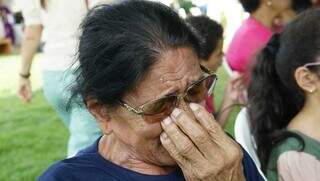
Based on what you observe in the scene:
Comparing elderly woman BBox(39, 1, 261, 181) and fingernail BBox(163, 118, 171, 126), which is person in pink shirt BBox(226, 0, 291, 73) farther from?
fingernail BBox(163, 118, 171, 126)

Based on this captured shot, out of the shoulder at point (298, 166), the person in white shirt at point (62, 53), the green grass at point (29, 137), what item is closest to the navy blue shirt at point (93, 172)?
the shoulder at point (298, 166)

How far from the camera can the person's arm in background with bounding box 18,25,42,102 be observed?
11.4 feet

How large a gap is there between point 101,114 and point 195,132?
1.06ft

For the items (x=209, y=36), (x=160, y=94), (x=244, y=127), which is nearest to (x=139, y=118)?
A: (x=160, y=94)

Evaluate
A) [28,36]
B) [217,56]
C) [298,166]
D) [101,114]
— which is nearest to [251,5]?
[217,56]

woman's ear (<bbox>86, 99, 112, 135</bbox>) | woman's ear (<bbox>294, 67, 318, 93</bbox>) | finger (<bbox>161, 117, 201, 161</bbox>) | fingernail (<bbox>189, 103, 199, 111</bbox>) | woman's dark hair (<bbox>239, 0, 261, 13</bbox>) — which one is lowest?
woman's dark hair (<bbox>239, 0, 261, 13</bbox>)

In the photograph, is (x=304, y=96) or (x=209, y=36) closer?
(x=304, y=96)

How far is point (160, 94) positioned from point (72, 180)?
13.1 inches

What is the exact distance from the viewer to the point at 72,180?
1570mm

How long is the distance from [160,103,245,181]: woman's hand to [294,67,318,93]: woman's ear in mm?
925

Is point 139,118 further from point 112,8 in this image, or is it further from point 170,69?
point 112,8

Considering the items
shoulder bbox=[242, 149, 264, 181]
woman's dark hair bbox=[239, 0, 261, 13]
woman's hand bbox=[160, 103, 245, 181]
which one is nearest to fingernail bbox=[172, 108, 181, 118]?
woman's hand bbox=[160, 103, 245, 181]

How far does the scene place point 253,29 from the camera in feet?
13.4

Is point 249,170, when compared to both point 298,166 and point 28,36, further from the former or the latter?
point 28,36
